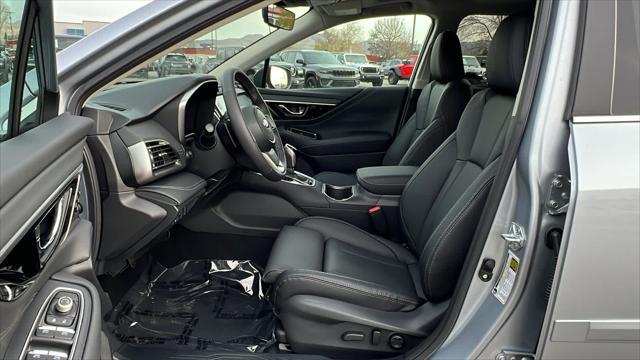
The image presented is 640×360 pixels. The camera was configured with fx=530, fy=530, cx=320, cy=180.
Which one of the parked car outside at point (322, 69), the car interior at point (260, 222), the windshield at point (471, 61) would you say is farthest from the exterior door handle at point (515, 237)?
the parked car outside at point (322, 69)

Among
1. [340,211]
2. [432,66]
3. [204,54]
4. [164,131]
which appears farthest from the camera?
[432,66]

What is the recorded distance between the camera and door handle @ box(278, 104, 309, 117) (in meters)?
4.00

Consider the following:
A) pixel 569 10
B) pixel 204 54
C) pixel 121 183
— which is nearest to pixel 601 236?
pixel 569 10

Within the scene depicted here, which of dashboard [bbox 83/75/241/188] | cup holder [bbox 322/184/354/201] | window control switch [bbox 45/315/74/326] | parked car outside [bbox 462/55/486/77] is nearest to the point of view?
window control switch [bbox 45/315/74/326]

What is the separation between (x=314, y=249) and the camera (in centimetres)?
202

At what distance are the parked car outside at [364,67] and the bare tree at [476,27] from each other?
2.34 feet

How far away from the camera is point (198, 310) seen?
212 centimetres

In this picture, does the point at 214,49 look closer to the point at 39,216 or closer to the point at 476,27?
the point at 476,27

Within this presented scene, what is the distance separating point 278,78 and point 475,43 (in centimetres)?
142

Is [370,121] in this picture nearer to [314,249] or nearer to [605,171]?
[314,249]

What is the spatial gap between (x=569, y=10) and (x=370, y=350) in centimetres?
109

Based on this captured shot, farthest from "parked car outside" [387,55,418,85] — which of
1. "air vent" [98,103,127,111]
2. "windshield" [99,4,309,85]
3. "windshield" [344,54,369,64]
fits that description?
"air vent" [98,103,127,111]

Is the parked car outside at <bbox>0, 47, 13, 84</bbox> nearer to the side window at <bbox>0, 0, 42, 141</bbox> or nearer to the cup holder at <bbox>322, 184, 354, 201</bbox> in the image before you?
the side window at <bbox>0, 0, 42, 141</bbox>

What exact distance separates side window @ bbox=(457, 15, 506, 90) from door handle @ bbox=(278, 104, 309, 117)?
4.15 ft
